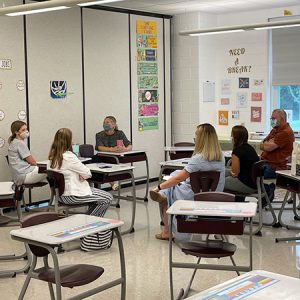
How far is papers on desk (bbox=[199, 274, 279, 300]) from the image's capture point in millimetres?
2398

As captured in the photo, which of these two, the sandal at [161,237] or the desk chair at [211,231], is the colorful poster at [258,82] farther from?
the desk chair at [211,231]

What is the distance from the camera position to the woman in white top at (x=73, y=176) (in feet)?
18.9

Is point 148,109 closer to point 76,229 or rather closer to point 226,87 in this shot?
point 226,87

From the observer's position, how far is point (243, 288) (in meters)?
2.50

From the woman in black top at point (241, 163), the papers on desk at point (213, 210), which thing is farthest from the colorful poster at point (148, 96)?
the papers on desk at point (213, 210)

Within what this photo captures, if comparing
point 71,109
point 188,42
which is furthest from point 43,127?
point 188,42

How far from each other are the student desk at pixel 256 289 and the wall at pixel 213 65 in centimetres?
762

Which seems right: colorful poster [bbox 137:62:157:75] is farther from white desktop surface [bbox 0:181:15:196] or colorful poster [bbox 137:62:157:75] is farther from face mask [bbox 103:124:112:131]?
white desktop surface [bbox 0:181:15:196]

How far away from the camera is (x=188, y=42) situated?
10.2m

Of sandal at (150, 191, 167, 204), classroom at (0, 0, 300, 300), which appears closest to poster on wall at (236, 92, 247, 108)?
classroom at (0, 0, 300, 300)

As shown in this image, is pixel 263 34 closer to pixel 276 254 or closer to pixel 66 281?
pixel 276 254

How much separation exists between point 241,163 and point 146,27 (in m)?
4.26

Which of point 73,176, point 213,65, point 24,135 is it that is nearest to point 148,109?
point 213,65

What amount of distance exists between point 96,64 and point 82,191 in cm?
354
